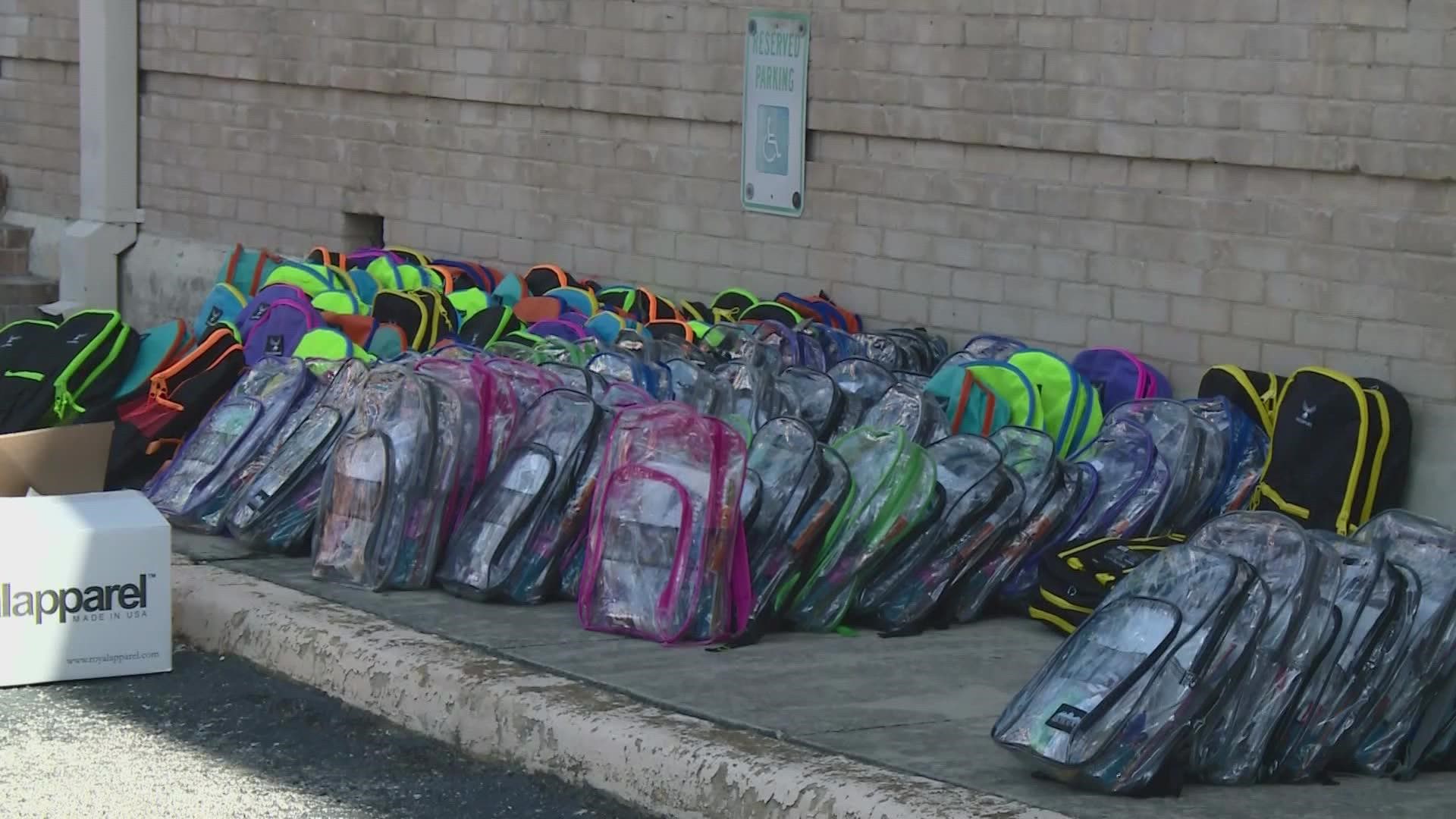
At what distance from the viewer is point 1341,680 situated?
16.8 feet

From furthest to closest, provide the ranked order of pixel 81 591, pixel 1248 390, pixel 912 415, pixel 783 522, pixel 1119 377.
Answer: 1. pixel 1119 377
2. pixel 1248 390
3. pixel 912 415
4. pixel 783 522
5. pixel 81 591

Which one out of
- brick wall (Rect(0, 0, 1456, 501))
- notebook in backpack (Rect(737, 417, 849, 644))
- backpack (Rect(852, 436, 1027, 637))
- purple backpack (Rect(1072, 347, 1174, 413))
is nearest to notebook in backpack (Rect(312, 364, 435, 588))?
notebook in backpack (Rect(737, 417, 849, 644))

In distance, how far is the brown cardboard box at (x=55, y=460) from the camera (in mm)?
7145

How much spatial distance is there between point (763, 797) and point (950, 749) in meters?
0.55

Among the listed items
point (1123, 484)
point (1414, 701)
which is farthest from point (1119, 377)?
point (1414, 701)

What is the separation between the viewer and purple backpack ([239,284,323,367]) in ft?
30.5

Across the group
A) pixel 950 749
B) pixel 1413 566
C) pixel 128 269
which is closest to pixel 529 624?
pixel 950 749

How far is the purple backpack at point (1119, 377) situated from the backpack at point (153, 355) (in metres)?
3.61

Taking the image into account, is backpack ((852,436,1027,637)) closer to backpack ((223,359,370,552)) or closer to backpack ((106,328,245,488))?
backpack ((223,359,370,552))

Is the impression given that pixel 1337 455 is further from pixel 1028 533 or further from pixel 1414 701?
pixel 1414 701

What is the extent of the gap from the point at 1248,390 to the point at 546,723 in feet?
10.9

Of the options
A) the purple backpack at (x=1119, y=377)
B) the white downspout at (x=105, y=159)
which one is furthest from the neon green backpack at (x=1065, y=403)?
the white downspout at (x=105, y=159)

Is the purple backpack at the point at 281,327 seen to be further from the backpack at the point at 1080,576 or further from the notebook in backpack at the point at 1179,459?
the backpack at the point at 1080,576

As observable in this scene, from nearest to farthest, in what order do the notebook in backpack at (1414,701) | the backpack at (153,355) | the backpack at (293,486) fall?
the notebook in backpack at (1414,701) → the backpack at (293,486) → the backpack at (153,355)
